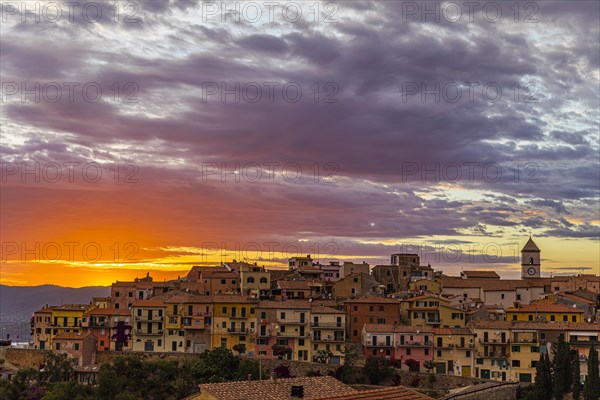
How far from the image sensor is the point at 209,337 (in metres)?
82.9

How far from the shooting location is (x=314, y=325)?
82188 mm

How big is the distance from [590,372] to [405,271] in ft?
140

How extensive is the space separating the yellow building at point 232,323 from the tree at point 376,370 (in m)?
13.1

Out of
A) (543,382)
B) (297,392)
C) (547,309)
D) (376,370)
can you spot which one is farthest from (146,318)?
(297,392)

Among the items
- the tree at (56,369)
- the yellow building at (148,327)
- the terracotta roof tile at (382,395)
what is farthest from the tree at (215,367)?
the terracotta roof tile at (382,395)

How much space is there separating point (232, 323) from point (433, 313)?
21.2 metres

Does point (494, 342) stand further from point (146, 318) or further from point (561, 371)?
point (146, 318)

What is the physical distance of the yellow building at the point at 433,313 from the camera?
85.0 meters

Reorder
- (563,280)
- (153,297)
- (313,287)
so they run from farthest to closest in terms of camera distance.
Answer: (563,280) < (313,287) < (153,297)

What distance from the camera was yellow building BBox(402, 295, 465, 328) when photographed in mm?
85000

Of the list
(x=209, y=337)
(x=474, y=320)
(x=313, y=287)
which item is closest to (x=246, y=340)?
(x=209, y=337)

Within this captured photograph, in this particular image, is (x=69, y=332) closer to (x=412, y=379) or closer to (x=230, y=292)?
(x=230, y=292)

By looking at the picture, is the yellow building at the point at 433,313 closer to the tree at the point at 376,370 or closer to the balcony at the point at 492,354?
the balcony at the point at 492,354

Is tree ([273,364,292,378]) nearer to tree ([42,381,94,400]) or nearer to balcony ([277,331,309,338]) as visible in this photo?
balcony ([277,331,309,338])
